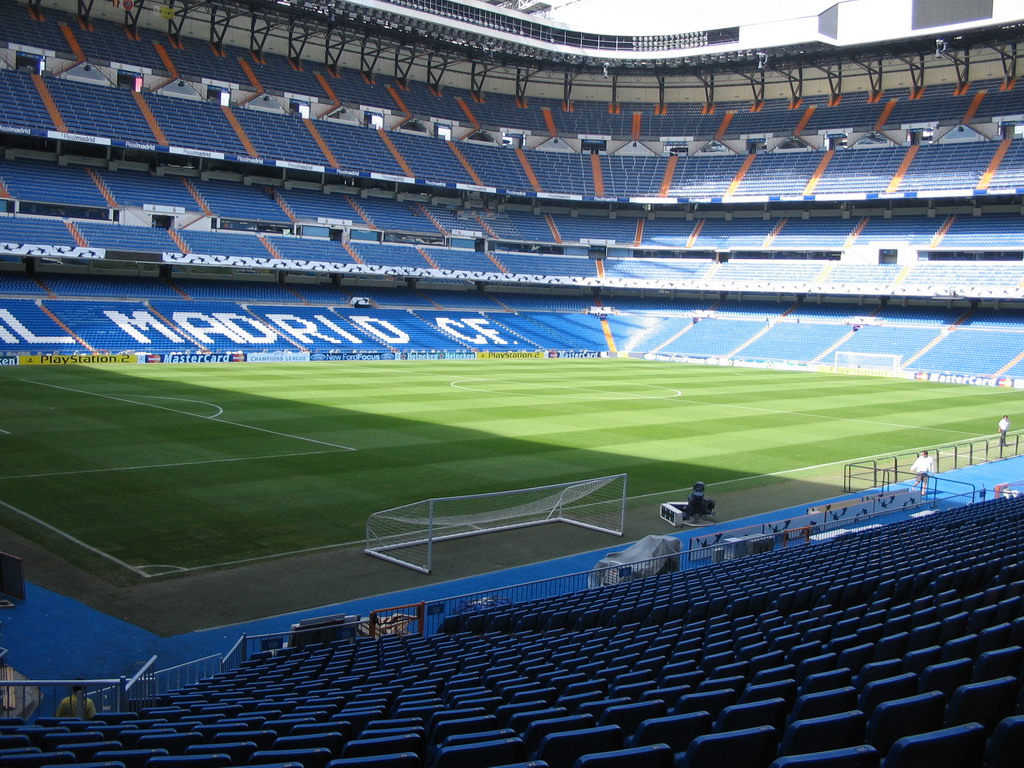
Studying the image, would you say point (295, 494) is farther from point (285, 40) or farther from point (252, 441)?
point (285, 40)

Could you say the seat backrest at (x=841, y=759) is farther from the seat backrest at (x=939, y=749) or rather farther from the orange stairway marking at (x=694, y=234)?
the orange stairway marking at (x=694, y=234)

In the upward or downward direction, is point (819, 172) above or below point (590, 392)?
above

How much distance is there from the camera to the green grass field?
2012 cm

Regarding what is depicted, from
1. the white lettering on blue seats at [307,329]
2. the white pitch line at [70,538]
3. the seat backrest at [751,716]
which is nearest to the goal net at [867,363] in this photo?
the white lettering on blue seats at [307,329]

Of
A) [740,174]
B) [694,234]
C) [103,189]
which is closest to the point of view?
[103,189]

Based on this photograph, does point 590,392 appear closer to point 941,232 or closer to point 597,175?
point 941,232

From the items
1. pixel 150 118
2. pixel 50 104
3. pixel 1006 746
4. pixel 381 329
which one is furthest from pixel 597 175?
pixel 1006 746

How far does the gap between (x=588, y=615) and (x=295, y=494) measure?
12528mm

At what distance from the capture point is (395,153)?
79.3 metres

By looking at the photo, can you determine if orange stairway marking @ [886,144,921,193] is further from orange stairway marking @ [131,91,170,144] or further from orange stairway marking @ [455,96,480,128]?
orange stairway marking @ [131,91,170,144]

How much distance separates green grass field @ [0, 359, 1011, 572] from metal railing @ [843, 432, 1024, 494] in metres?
1.32

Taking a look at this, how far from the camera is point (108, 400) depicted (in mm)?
36906

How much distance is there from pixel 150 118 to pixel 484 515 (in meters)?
57.8

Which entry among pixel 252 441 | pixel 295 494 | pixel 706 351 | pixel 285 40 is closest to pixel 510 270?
pixel 706 351
